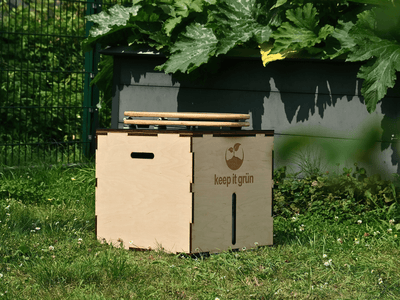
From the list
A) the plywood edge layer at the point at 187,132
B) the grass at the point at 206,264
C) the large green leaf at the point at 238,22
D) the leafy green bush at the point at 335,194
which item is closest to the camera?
the grass at the point at 206,264

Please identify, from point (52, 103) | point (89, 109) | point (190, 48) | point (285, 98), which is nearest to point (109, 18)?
point (190, 48)

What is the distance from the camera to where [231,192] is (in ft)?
9.76

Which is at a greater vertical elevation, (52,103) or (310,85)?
(310,85)

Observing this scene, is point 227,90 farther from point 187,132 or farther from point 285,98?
point 187,132

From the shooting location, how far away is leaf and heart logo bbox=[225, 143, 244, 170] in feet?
9.71

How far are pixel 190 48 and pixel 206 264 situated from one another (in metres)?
2.19

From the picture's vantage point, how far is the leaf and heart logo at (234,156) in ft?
9.71

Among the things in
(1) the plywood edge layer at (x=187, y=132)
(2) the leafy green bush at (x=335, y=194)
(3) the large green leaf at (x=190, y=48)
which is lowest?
(2) the leafy green bush at (x=335, y=194)

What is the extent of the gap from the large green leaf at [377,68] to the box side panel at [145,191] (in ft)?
4.89

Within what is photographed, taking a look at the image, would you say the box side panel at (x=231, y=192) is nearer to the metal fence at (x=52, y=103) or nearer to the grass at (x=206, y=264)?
the grass at (x=206, y=264)

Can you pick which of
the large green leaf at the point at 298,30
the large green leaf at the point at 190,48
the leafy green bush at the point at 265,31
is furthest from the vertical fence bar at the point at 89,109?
the large green leaf at the point at 298,30

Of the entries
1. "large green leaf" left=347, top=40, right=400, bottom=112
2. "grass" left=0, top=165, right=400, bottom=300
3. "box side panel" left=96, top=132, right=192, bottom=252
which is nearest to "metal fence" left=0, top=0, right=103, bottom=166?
"grass" left=0, top=165, right=400, bottom=300

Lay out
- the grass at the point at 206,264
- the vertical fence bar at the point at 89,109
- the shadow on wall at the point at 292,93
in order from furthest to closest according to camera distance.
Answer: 1. the vertical fence bar at the point at 89,109
2. the shadow on wall at the point at 292,93
3. the grass at the point at 206,264

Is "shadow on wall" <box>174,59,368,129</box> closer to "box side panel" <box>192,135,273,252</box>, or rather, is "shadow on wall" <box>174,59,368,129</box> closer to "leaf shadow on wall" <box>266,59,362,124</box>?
"leaf shadow on wall" <box>266,59,362,124</box>
